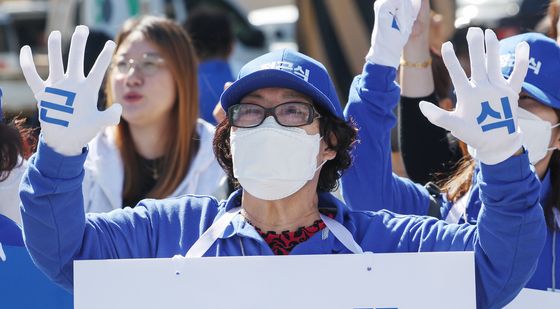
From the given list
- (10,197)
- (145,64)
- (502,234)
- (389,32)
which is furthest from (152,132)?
(502,234)

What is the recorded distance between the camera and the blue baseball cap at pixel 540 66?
12.3 feet

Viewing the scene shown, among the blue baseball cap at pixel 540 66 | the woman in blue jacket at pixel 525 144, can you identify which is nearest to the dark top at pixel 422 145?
the woman in blue jacket at pixel 525 144

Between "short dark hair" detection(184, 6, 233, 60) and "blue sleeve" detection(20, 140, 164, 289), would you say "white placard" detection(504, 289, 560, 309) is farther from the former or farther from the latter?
"short dark hair" detection(184, 6, 233, 60)

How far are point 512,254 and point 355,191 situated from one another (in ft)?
3.45

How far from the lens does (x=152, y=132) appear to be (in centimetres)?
501

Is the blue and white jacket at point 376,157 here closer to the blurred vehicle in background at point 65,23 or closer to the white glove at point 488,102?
the white glove at point 488,102

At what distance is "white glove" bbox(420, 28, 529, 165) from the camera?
2781 mm

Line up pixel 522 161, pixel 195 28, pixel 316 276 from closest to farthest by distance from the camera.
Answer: pixel 522 161 → pixel 316 276 → pixel 195 28

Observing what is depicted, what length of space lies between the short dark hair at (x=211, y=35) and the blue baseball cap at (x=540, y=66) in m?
2.81

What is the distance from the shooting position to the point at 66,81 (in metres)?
2.82

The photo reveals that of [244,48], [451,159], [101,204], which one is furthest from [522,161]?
[244,48]

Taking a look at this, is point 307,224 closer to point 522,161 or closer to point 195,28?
point 522,161

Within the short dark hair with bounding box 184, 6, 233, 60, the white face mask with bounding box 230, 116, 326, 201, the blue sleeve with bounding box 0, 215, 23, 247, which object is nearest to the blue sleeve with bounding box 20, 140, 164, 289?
the white face mask with bounding box 230, 116, 326, 201

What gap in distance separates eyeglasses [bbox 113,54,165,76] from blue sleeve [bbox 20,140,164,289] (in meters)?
2.03
